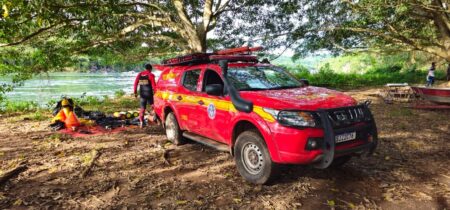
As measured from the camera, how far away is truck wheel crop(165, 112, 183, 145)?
7.11m

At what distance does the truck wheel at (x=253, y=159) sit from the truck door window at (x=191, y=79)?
6.06 feet

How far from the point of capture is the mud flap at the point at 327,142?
13.5ft

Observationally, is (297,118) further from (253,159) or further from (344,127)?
(253,159)

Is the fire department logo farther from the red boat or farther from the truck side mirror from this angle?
the red boat

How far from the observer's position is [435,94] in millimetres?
12633

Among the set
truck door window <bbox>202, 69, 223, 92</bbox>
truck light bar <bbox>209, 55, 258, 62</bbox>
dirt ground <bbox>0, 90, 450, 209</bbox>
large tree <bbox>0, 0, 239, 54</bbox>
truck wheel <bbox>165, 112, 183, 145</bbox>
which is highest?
large tree <bbox>0, 0, 239, 54</bbox>

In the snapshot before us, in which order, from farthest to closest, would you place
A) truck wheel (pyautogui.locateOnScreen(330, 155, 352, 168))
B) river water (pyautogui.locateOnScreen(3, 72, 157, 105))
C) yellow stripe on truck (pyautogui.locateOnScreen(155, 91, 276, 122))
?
river water (pyautogui.locateOnScreen(3, 72, 157, 105)) < truck wheel (pyautogui.locateOnScreen(330, 155, 352, 168)) < yellow stripe on truck (pyautogui.locateOnScreen(155, 91, 276, 122))

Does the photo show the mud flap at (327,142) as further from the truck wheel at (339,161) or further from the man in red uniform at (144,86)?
the man in red uniform at (144,86)

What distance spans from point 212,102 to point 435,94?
36.1 ft

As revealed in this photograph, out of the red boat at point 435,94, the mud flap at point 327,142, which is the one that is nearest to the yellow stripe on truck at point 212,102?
the mud flap at point 327,142

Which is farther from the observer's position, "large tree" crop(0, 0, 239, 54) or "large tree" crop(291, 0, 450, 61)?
"large tree" crop(291, 0, 450, 61)

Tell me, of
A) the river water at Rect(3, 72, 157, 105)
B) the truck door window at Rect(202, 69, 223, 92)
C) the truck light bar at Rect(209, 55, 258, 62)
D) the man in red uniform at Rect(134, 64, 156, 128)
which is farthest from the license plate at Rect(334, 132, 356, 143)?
the river water at Rect(3, 72, 157, 105)

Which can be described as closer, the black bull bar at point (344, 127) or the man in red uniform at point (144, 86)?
the black bull bar at point (344, 127)

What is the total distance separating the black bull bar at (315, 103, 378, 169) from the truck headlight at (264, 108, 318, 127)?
121 millimetres
